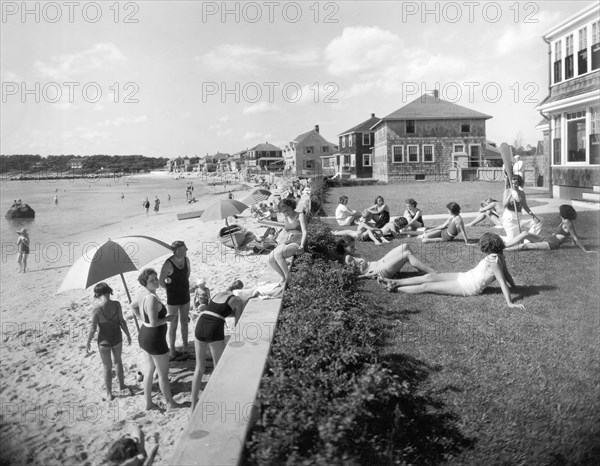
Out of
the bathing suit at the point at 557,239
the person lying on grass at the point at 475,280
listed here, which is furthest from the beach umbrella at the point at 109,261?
the bathing suit at the point at 557,239

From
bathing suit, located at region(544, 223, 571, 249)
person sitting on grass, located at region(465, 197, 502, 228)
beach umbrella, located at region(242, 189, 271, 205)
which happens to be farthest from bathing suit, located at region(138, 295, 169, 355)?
beach umbrella, located at region(242, 189, 271, 205)

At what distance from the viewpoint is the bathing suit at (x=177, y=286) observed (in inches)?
322

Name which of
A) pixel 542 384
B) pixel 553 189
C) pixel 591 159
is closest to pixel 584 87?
pixel 591 159

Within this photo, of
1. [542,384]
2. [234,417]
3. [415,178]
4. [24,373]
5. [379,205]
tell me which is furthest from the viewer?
[415,178]

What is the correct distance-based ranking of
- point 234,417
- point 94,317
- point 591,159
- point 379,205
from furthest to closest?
point 591,159 < point 379,205 < point 94,317 < point 234,417

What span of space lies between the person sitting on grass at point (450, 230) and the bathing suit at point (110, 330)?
747cm

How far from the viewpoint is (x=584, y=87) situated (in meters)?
18.4

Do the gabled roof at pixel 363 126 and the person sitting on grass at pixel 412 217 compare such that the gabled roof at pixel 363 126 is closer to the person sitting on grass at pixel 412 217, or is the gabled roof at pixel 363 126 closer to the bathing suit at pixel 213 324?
the person sitting on grass at pixel 412 217

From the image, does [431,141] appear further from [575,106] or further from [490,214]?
[490,214]

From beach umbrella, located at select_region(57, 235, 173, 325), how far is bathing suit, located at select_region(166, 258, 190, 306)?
1.55 feet

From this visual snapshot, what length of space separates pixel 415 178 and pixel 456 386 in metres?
45.2

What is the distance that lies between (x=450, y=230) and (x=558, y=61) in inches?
450

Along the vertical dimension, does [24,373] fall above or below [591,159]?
below

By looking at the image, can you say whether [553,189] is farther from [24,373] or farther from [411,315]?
[24,373]
